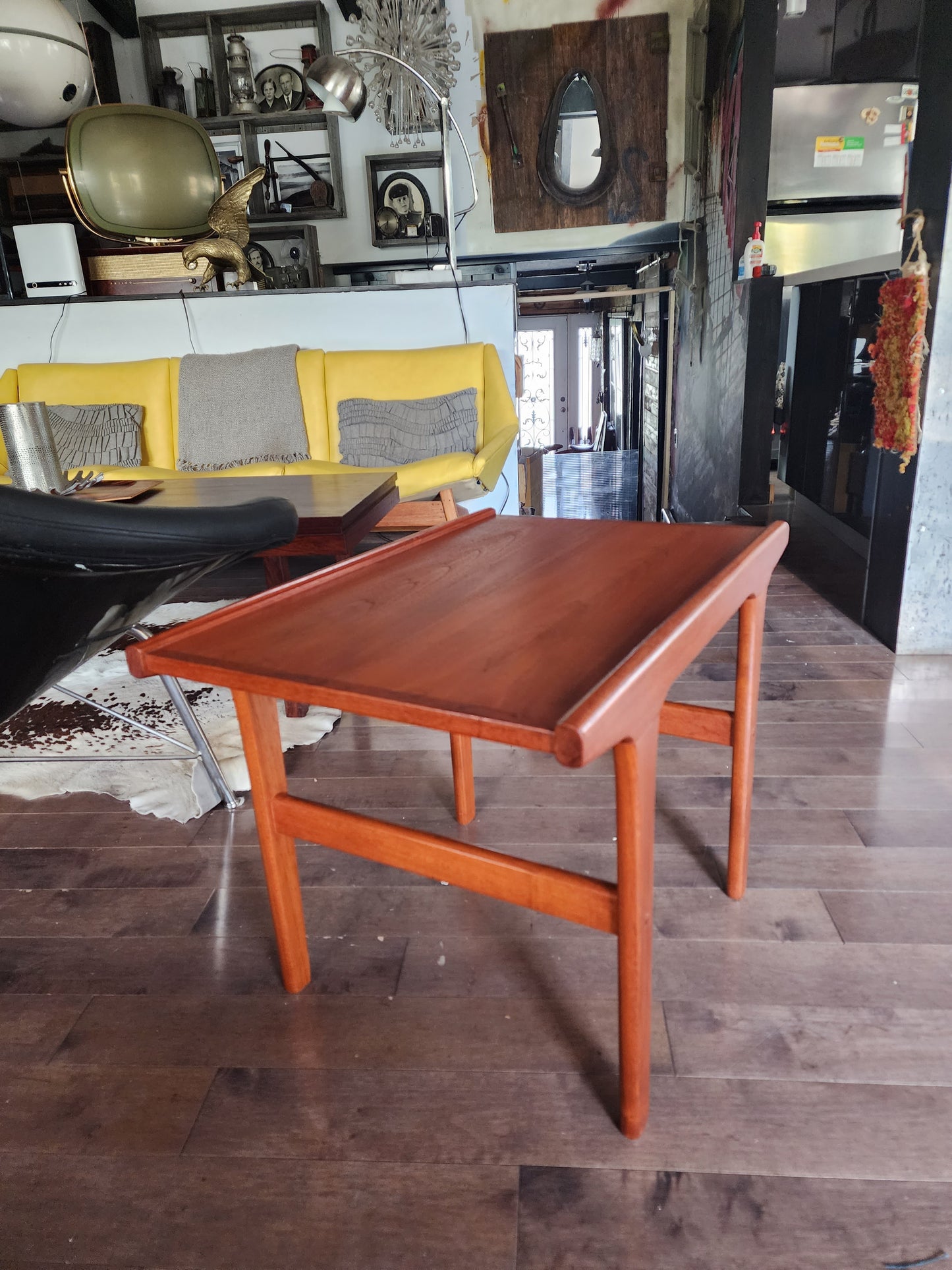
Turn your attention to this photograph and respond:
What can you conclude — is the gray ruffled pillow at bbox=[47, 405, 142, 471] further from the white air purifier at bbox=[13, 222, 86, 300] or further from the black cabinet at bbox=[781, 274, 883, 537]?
the black cabinet at bbox=[781, 274, 883, 537]

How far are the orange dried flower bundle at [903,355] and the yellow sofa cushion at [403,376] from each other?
158cm

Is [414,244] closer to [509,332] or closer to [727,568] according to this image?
[509,332]

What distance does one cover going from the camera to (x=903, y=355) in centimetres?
207

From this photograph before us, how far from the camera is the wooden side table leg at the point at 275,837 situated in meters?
0.92

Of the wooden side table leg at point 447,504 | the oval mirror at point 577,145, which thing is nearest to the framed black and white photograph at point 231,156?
the oval mirror at point 577,145

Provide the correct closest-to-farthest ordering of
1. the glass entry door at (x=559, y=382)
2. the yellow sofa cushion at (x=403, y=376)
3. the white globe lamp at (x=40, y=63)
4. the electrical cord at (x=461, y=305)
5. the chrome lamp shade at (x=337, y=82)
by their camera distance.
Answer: the white globe lamp at (x=40, y=63) → the chrome lamp shade at (x=337, y=82) → the yellow sofa cushion at (x=403, y=376) → the electrical cord at (x=461, y=305) → the glass entry door at (x=559, y=382)

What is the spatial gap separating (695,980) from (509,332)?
10.4 ft

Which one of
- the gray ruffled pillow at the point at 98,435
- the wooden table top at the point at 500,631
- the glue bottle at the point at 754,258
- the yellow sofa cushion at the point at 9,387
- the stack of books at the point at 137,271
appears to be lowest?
the gray ruffled pillow at the point at 98,435

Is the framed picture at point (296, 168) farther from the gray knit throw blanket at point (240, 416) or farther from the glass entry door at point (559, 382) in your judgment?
the glass entry door at point (559, 382)

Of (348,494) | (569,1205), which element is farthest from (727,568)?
(348,494)

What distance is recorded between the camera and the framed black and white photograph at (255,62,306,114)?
193 inches

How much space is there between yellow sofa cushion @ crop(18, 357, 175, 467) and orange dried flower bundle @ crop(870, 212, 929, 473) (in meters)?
2.83

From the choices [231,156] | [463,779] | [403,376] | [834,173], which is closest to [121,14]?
[231,156]

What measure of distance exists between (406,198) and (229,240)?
183 cm
